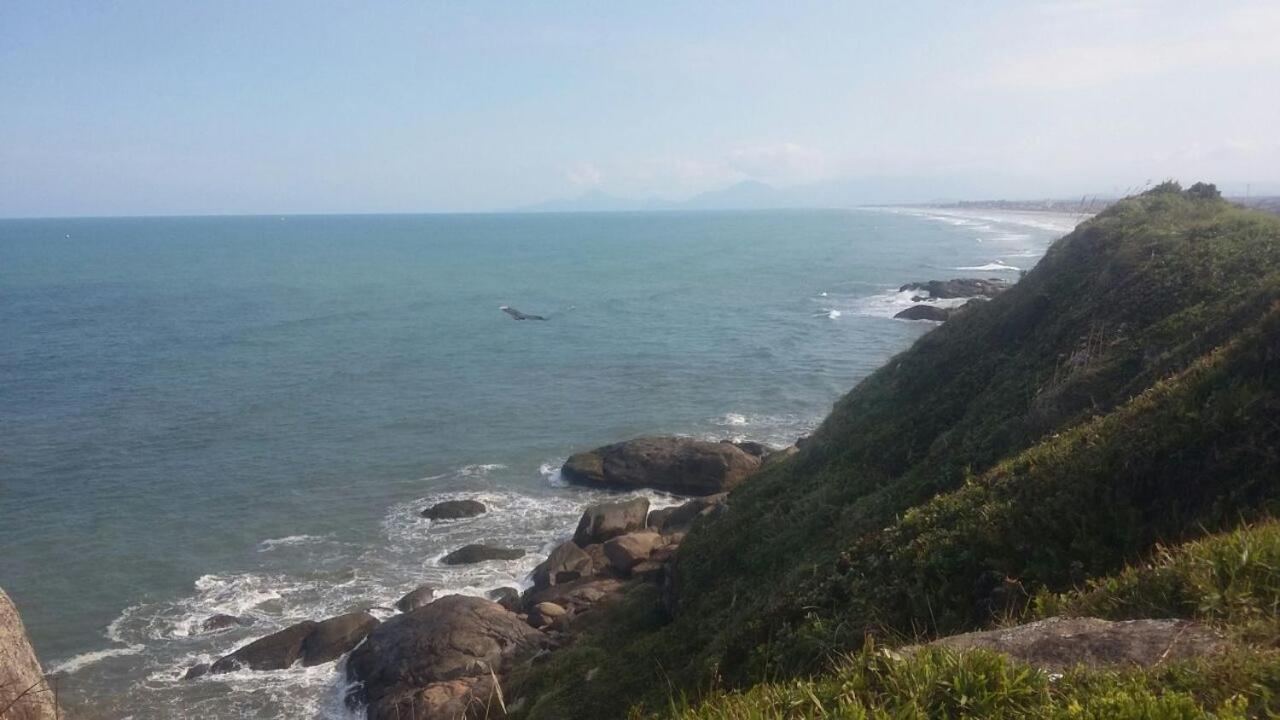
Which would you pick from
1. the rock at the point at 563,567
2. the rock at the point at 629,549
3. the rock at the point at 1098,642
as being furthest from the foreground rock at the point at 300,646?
the rock at the point at 1098,642

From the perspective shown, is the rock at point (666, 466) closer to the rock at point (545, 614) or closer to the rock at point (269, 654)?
the rock at point (545, 614)

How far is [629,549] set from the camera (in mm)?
24484

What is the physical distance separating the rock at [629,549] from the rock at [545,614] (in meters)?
2.76

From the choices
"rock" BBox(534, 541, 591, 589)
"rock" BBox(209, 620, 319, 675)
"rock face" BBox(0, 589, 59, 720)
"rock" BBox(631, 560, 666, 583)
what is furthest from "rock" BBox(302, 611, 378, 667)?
"rock" BBox(631, 560, 666, 583)

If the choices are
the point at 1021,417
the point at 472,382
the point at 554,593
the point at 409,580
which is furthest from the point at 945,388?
the point at 472,382

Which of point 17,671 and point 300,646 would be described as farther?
point 300,646

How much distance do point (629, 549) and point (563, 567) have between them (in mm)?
2135

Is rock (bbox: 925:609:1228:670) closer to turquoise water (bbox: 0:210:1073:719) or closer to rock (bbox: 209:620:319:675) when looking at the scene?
turquoise water (bbox: 0:210:1073:719)

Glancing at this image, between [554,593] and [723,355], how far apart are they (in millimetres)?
34586

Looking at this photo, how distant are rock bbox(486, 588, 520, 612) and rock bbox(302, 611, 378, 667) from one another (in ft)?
11.4

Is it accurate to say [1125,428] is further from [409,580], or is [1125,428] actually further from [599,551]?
[409,580]

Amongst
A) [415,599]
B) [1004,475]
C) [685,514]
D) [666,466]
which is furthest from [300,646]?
[1004,475]

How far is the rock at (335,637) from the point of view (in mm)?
21656

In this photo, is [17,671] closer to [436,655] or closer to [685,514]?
[436,655]
